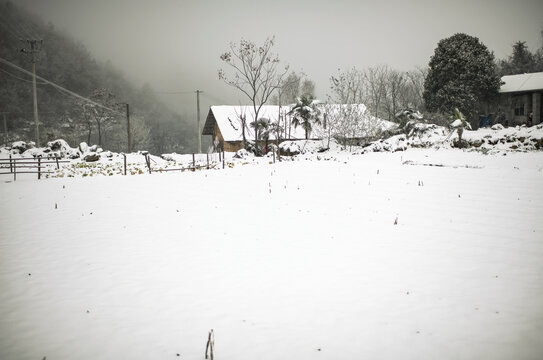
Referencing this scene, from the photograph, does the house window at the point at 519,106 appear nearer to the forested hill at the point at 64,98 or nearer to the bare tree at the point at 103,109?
the forested hill at the point at 64,98

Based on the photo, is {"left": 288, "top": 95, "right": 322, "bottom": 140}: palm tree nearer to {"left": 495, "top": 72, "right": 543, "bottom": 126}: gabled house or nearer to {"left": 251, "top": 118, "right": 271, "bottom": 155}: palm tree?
{"left": 251, "top": 118, "right": 271, "bottom": 155}: palm tree

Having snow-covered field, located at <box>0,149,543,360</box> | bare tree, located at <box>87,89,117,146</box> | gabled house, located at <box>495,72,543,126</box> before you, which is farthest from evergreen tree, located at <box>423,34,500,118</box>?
bare tree, located at <box>87,89,117,146</box>

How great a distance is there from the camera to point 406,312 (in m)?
3.75

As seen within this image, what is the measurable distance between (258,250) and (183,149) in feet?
260

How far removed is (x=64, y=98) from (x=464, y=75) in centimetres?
7200

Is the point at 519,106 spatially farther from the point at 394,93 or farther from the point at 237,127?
the point at 237,127

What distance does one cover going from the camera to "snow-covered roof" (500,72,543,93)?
31.9m

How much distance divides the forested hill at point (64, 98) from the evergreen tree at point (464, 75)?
154 ft

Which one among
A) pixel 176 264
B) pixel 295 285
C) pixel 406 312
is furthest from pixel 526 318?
pixel 176 264

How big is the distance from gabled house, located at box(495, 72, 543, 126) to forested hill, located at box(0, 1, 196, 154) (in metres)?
53.5

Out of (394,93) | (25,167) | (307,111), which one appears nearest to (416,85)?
(394,93)

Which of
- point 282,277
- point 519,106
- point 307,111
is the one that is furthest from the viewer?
point 519,106

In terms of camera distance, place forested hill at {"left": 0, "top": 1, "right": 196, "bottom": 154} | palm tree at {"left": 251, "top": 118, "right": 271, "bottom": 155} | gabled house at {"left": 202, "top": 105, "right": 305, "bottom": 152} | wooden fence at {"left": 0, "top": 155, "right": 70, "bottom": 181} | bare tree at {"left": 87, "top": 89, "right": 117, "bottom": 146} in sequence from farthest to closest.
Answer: forested hill at {"left": 0, "top": 1, "right": 196, "bottom": 154} → bare tree at {"left": 87, "top": 89, "right": 117, "bottom": 146} → gabled house at {"left": 202, "top": 105, "right": 305, "bottom": 152} → palm tree at {"left": 251, "top": 118, "right": 271, "bottom": 155} → wooden fence at {"left": 0, "top": 155, "right": 70, "bottom": 181}

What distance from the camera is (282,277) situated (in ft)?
15.6
